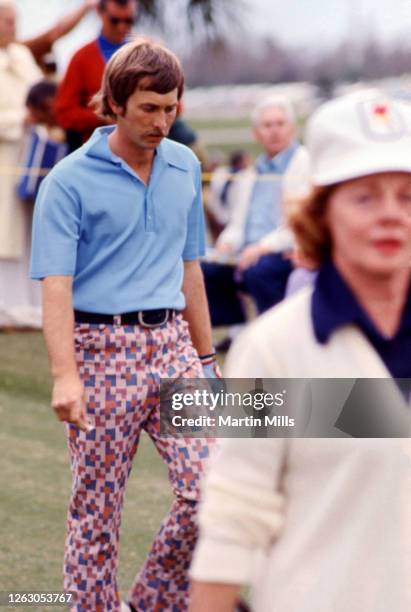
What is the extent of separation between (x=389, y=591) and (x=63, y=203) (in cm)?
191

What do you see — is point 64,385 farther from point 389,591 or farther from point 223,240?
point 223,240

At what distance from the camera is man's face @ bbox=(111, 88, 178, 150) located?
13.6ft

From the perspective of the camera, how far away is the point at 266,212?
920 centimetres

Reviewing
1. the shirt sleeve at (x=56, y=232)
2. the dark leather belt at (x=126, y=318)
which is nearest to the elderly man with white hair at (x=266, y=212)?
the dark leather belt at (x=126, y=318)

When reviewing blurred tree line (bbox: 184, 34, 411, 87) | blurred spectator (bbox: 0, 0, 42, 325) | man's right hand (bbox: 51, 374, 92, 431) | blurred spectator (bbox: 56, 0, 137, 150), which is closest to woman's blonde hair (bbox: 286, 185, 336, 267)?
man's right hand (bbox: 51, 374, 92, 431)

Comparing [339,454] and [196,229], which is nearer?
[339,454]

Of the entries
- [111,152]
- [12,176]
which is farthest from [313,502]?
[12,176]

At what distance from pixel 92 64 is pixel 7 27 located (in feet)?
5.62

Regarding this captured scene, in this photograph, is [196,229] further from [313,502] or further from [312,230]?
[313,502]

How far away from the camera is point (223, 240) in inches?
371

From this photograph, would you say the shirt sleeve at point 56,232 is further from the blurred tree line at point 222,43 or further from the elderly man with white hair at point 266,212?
the blurred tree line at point 222,43

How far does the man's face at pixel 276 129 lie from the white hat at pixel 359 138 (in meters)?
6.61

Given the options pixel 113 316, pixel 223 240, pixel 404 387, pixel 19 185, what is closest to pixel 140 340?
pixel 113 316

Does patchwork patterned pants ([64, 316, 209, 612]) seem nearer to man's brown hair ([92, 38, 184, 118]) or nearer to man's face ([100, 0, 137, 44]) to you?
man's brown hair ([92, 38, 184, 118])
